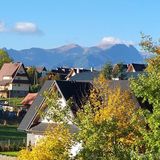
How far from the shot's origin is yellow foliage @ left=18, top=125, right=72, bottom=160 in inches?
779

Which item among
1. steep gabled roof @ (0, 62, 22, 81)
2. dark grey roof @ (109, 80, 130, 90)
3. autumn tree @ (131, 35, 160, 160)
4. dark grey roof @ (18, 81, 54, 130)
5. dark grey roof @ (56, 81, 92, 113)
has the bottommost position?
steep gabled roof @ (0, 62, 22, 81)

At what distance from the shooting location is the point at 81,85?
43.1 metres

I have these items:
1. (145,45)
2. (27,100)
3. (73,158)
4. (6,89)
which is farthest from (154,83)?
(6,89)

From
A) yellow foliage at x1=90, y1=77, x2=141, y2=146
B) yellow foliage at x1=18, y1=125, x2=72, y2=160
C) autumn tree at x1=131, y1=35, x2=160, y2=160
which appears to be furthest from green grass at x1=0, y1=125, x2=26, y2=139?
autumn tree at x1=131, y1=35, x2=160, y2=160

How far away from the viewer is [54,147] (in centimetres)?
1980

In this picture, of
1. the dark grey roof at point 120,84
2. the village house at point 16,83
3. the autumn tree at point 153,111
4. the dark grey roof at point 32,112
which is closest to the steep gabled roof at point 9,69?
the village house at point 16,83

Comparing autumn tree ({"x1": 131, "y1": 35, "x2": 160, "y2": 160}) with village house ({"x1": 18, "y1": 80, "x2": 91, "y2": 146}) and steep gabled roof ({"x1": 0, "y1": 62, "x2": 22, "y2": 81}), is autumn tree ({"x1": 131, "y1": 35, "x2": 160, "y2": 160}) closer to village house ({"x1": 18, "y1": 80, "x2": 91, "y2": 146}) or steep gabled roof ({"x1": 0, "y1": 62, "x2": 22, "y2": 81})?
village house ({"x1": 18, "y1": 80, "x2": 91, "y2": 146})

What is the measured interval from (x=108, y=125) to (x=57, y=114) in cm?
Result: 194

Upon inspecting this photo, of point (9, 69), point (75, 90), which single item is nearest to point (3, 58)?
point (9, 69)

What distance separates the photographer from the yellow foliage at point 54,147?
19.8 metres

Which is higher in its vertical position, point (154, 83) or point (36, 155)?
point (154, 83)

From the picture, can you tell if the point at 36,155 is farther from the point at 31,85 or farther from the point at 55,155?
the point at 31,85

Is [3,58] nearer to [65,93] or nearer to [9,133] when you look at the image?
[9,133]

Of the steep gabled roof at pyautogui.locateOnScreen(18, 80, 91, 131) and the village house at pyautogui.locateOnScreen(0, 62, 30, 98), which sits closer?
the steep gabled roof at pyautogui.locateOnScreen(18, 80, 91, 131)
